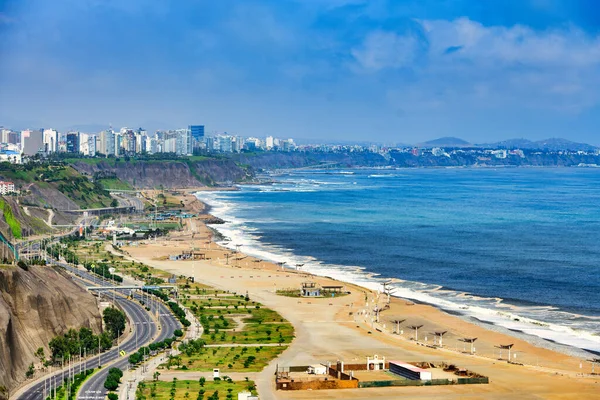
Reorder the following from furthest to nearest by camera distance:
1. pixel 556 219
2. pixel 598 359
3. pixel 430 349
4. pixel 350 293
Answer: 1. pixel 556 219
2. pixel 350 293
3. pixel 430 349
4. pixel 598 359

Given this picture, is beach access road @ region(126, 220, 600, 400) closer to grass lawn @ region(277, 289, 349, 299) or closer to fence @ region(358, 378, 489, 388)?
fence @ region(358, 378, 489, 388)

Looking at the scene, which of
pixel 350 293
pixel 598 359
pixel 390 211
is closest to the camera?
pixel 598 359

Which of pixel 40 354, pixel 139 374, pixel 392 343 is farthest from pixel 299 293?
pixel 40 354

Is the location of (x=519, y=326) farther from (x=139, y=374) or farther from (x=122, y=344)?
(x=139, y=374)

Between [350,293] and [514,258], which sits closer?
[350,293]

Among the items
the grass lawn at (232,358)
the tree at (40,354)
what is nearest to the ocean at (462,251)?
the grass lawn at (232,358)

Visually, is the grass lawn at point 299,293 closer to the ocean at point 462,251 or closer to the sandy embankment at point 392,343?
the sandy embankment at point 392,343

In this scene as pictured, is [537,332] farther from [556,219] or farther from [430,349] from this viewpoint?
[556,219]

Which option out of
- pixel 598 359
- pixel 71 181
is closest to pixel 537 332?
pixel 598 359
